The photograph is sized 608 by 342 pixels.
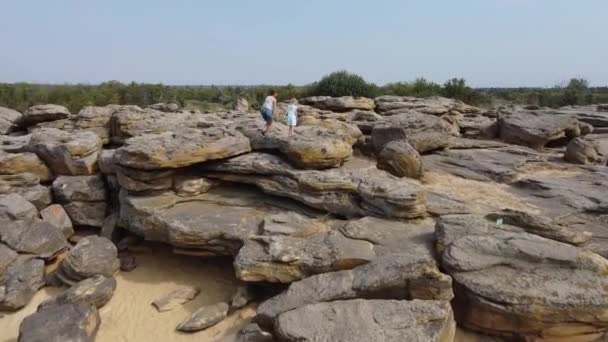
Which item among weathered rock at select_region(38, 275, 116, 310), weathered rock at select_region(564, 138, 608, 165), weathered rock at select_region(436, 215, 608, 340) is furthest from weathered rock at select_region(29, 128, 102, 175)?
weathered rock at select_region(564, 138, 608, 165)

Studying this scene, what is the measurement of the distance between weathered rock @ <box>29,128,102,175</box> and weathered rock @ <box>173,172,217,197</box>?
3.36 m

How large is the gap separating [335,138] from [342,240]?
11.6ft

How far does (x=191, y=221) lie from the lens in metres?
9.44

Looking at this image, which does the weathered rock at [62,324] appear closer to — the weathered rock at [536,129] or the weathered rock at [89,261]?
the weathered rock at [89,261]

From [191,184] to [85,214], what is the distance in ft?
11.6

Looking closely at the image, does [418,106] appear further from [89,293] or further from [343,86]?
[89,293]

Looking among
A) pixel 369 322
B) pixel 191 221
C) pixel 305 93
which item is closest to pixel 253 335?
pixel 369 322

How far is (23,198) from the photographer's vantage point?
35.7ft

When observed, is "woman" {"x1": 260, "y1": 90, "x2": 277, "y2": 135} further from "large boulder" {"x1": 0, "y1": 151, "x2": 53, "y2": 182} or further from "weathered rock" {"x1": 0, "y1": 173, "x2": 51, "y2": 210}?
"large boulder" {"x1": 0, "y1": 151, "x2": 53, "y2": 182}

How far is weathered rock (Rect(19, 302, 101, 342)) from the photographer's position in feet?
22.9

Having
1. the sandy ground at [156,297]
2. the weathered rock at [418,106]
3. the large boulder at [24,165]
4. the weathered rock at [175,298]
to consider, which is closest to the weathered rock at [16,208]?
the large boulder at [24,165]

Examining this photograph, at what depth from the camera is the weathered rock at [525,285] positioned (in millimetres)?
6414

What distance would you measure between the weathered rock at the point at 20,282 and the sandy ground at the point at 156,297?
0.58 feet

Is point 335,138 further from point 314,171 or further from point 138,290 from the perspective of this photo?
point 138,290
